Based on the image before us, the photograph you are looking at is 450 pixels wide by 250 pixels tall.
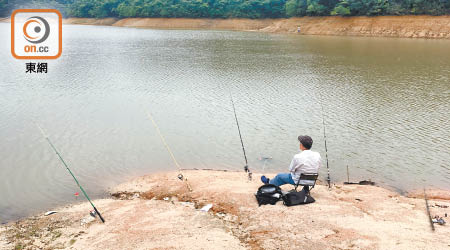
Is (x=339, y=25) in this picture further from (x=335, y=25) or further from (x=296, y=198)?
(x=296, y=198)

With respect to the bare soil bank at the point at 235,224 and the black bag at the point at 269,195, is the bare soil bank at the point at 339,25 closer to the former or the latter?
the bare soil bank at the point at 235,224

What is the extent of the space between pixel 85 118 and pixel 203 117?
5233 millimetres

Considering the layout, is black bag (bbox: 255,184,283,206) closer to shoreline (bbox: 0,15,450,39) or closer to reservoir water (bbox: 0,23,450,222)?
reservoir water (bbox: 0,23,450,222)

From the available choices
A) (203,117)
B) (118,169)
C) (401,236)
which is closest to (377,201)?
(401,236)

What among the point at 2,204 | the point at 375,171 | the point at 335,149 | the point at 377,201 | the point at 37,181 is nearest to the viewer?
the point at 377,201

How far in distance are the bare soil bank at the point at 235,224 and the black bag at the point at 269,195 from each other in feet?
A: 0.44

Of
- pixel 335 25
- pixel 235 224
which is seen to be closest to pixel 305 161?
pixel 235 224

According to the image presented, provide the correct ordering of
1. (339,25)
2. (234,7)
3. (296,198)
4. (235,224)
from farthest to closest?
(234,7), (339,25), (296,198), (235,224)

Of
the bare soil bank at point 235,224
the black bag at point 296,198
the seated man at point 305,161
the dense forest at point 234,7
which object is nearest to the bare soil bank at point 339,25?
the dense forest at point 234,7

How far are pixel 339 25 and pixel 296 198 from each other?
5954 centimetres

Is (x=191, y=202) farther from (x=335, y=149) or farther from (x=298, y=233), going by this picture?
(x=335, y=149)

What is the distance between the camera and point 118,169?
36.0 ft

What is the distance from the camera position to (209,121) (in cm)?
1506

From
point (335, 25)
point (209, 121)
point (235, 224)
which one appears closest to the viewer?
point (235, 224)
